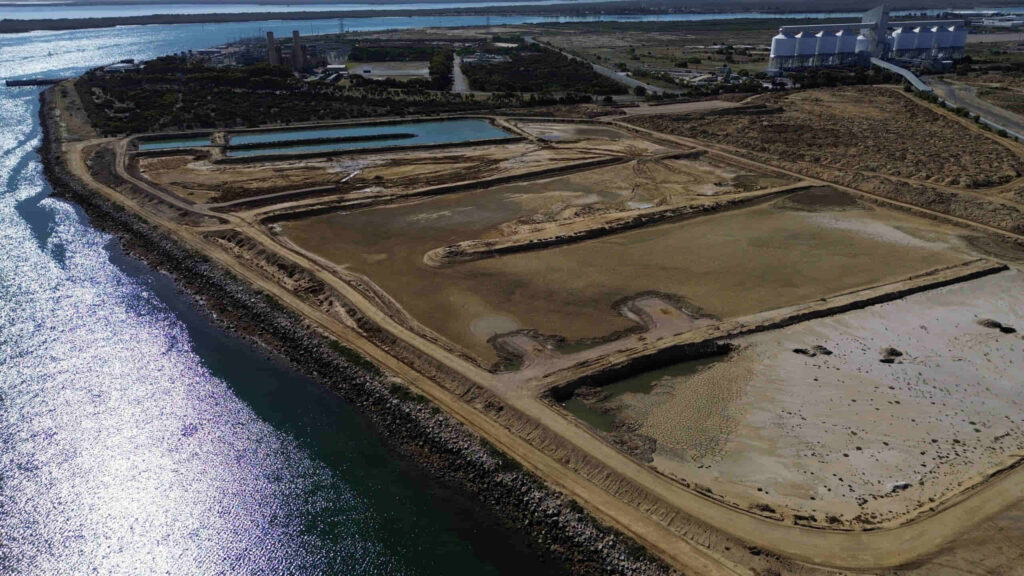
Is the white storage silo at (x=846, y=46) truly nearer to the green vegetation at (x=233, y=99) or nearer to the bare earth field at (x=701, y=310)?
the bare earth field at (x=701, y=310)

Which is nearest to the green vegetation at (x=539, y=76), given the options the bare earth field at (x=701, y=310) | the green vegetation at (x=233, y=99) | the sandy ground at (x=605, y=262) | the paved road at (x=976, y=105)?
the green vegetation at (x=233, y=99)

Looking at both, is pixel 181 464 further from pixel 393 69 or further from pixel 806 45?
pixel 806 45

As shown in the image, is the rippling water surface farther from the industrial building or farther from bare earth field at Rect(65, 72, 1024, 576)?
the industrial building

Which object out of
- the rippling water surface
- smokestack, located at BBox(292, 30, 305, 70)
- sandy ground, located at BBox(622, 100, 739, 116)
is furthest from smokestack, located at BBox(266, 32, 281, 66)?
the rippling water surface

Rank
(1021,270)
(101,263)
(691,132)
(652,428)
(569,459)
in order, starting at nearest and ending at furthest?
(569,459)
(652,428)
(1021,270)
(101,263)
(691,132)

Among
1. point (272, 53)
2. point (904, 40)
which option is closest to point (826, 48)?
point (904, 40)

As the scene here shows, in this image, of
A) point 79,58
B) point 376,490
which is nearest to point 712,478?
point 376,490

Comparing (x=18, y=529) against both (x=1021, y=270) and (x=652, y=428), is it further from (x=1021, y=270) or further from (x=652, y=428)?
(x=1021, y=270)
